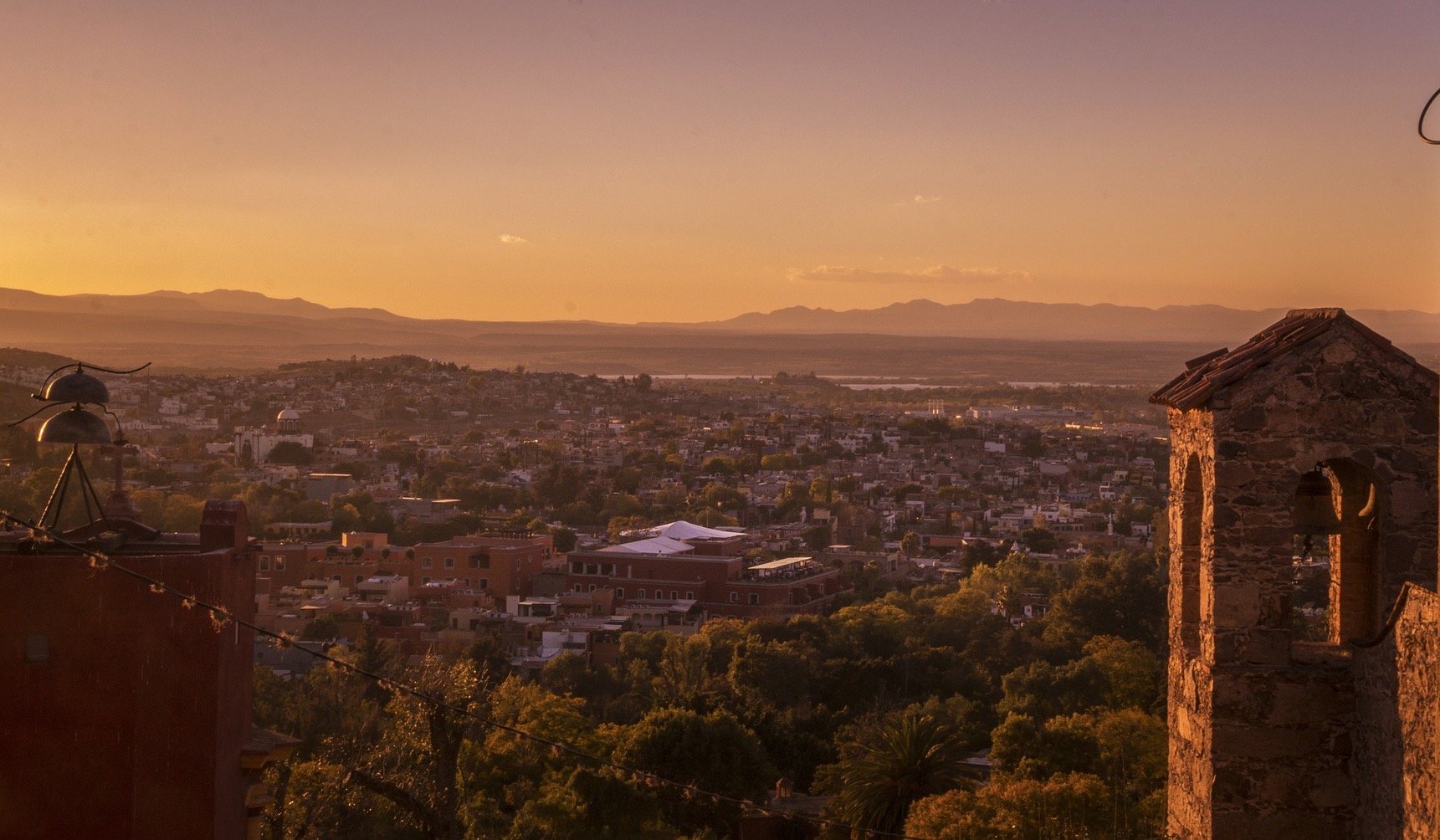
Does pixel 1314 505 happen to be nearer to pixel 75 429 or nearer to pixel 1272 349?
pixel 1272 349

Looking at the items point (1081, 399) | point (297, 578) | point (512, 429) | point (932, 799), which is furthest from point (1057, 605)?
point (1081, 399)

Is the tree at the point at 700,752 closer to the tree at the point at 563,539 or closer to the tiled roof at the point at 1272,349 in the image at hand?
the tiled roof at the point at 1272,349

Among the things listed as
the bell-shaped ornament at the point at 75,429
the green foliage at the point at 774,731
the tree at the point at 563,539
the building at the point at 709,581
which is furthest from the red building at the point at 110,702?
the tree at the point at 563,539

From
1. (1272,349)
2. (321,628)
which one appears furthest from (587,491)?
(1272,349)

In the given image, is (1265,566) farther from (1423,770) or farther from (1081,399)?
(1081,399)

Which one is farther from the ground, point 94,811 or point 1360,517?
point 1360,517
